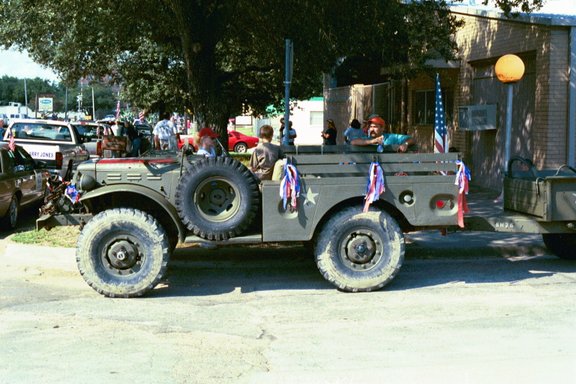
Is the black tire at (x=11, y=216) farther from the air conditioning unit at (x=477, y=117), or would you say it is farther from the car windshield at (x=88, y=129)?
the car windshield at (x=88, y=129)

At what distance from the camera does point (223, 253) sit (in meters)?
9.84

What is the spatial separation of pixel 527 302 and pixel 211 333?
3.17m

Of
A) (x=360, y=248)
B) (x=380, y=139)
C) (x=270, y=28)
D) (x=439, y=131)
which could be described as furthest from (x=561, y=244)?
(x=270, y=28)

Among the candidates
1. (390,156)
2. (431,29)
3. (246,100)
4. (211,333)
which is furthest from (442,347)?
(246,100)

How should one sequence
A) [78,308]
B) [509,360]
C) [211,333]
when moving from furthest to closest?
[78,308] < [211,333] < [509,360]

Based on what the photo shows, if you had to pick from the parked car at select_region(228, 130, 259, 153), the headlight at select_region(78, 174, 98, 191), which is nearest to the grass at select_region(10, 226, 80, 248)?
the headlight at select_region(78, 174, 98, 191)

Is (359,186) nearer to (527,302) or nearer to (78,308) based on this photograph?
(527,302)

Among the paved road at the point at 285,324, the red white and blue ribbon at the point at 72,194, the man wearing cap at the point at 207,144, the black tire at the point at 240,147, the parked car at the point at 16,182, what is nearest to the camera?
the paved road at the point at 285,324

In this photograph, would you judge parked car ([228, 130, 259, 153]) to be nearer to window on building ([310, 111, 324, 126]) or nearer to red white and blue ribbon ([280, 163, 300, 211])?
window on building ([310, 111, 324, 126])

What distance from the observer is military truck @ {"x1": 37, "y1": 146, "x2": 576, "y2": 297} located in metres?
7.54

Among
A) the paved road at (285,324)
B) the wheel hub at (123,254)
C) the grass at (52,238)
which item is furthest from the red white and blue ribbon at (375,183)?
the grass at (52,238)

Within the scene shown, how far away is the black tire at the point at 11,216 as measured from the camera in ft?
39.9

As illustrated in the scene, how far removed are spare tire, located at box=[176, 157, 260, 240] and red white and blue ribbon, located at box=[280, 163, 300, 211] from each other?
28 cm

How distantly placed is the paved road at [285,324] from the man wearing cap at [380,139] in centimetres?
152
